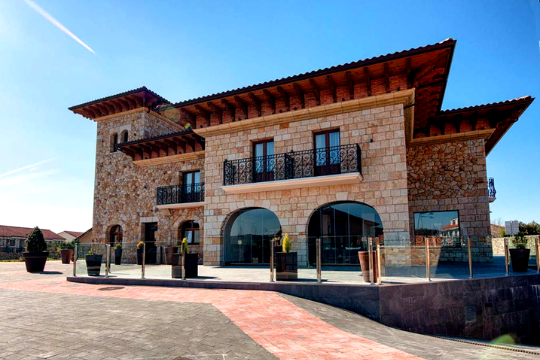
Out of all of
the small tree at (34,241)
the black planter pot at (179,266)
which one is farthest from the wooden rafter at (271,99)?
the small tree at (34,241)

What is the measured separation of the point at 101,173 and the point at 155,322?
61.9 ft

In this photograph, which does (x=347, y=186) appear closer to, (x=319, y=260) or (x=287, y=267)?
(x=319, y=260)

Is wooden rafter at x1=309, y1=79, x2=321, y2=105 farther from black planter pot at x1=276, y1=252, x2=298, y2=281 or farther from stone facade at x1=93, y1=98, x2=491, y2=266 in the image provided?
black planter pot at x1=276, y1=252, x2=298, y2=281

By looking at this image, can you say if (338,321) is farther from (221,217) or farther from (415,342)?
(221,217)

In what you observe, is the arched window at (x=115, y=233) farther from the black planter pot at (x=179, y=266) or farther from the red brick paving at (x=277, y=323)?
the black planter pot at (x=179, y=266)

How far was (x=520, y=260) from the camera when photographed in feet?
32.6

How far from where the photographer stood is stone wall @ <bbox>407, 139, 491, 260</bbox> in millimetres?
14734

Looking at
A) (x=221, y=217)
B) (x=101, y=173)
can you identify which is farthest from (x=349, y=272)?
(x=101, y=173)

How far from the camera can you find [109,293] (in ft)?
30.2

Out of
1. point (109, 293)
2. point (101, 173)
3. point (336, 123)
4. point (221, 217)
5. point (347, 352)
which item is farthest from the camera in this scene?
point (101, 173)

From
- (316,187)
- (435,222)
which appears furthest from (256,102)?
(435,222)

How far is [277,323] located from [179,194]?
1381cm

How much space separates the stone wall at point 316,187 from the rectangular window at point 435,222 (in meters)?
4.13

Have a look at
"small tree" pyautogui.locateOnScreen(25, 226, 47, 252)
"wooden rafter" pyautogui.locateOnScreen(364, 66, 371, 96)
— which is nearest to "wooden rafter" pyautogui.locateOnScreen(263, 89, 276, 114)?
"wooden rafter" pyautogui.locateOnScreen(364, 66, 371, 96)
